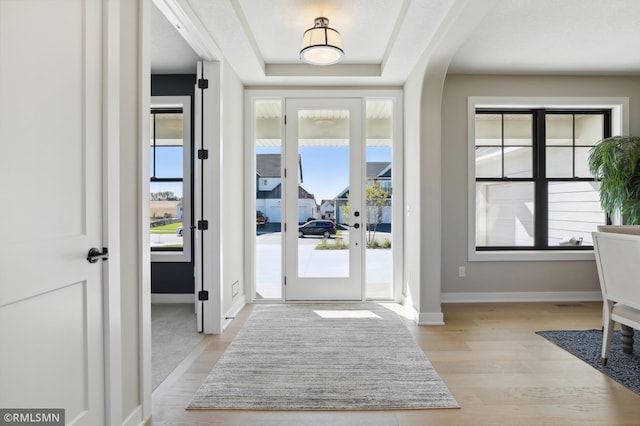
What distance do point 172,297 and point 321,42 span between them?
10.7ft

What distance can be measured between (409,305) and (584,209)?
2514 millimetres

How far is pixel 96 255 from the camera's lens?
1.45 metres

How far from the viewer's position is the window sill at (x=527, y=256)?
3.97 metres

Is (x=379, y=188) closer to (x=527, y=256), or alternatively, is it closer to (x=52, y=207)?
(x=527, y=256)

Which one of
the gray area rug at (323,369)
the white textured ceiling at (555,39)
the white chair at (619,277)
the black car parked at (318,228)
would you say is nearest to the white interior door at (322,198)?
the black car parked at (318,228)

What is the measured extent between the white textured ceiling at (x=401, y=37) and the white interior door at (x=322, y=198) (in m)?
0.45

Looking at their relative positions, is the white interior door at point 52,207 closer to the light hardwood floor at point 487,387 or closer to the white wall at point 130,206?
the white wall at point 130,206

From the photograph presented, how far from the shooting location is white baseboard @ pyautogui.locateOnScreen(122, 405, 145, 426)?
1666 mm

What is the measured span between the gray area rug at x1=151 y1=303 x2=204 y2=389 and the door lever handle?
1151 millimetres

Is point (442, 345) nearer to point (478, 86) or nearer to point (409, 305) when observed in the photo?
point (409, 305)

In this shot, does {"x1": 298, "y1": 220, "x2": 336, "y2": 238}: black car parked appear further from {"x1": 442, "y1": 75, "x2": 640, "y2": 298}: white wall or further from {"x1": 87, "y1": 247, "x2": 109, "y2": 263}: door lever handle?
{"x1": 87, "y1": 247, "x2": 109, "y2": 263}: door lever handle

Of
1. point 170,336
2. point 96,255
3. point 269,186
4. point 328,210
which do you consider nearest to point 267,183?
point 269,186

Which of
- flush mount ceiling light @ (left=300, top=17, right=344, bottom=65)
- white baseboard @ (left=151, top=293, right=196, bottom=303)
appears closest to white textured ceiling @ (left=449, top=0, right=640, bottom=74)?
flush mount ceiling light @ (left=300, top=17, right=344, bottom=65)

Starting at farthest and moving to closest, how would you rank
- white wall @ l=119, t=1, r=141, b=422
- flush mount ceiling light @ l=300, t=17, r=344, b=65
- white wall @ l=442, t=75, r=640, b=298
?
white wall @ l=442, t=75, r=640, b=298, flush mount ceiling light @ l=300, t=17, r=344, b=65, white wall @ l=119, t=1, r=141, b=422
